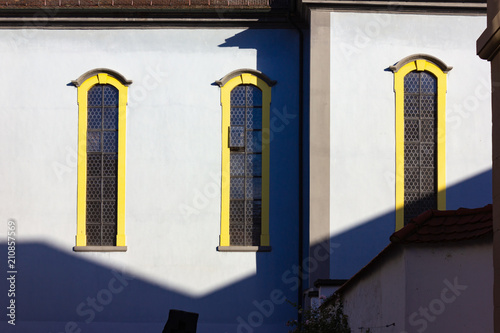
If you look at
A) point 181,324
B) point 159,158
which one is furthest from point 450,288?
point 159,158

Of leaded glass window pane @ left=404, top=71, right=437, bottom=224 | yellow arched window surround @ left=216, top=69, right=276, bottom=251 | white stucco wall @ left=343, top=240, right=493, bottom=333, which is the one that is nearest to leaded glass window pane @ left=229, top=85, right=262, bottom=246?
yellow arched window surround @ left=216, top=69, right=276, bottom=251

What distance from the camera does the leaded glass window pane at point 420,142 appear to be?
16.0 metres

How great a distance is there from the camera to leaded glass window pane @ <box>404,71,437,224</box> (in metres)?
16.0

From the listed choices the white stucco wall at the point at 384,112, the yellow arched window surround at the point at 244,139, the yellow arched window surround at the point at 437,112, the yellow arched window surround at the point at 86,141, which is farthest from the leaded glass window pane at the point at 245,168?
the yellow arched window surround at the point at 437,112

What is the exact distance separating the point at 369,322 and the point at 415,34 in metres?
8.63

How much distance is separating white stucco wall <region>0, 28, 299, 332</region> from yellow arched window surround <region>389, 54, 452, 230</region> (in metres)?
1.99

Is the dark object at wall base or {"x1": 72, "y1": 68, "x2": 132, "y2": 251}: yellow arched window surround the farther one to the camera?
{"x1": 72, "y1": 68, "x2": 132, "y2": 251}: yellow arched window surround

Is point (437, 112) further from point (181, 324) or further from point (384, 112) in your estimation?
point (181, 324)

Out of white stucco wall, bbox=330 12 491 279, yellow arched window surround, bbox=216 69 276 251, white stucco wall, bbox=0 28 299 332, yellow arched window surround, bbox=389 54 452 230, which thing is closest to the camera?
white stucco wall, bbox=330 12 491 279

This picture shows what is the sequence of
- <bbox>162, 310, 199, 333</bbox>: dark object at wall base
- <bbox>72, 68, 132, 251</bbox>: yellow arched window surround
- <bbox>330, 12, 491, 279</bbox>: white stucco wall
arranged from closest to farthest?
<bbox>162, 310, 199, 333</bbox>: dark object at wall base
<bbox>330, 12, 491, 279</bbox>: white stucco wall
<bbox>72, 68, 132, 251</bbox>: yellow arched window surround

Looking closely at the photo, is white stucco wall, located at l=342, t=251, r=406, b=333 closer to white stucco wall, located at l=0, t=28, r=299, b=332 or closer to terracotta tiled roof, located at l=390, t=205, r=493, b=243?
terracotta tiled roof, located at l=390, t=205, r=493, b=243

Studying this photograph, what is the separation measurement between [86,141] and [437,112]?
6697mm

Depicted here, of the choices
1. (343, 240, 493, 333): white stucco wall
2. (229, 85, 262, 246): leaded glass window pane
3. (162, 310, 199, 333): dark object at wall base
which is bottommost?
(162, 310, 199, 333): dark object at wall base

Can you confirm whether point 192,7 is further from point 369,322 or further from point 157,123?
point 369,322
